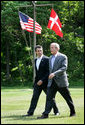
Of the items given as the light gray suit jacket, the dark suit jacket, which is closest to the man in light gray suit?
the light gray suit jacket

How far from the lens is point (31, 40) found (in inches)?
1464

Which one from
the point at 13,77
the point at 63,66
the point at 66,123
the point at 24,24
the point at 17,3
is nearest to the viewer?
the point at 66,123

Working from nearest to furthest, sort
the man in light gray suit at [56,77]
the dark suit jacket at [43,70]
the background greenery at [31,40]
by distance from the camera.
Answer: the man in light gray suit at [56,77], the dark suit jacket at [43,70], the background greenery at [31,40]

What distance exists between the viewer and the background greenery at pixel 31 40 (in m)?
36.6

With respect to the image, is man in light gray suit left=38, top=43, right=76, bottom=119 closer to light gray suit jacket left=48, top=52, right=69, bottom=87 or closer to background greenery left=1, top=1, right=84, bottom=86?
light gray suit jacket left=48, top=52, right=69, bottom=87

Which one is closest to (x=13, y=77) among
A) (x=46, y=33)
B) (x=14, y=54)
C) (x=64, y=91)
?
(x=14, y=54)

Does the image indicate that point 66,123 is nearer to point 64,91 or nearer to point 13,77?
point 64,91

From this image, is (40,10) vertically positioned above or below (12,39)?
above

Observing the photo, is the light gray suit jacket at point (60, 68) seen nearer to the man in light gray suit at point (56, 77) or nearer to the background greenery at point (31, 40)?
the man in light gray suit at point (56, 77)

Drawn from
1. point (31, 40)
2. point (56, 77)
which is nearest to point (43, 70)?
point (56, 77)

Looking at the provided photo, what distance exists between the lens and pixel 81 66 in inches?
Answer: 1487

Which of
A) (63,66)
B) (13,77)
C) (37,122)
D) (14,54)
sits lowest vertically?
(13,77)

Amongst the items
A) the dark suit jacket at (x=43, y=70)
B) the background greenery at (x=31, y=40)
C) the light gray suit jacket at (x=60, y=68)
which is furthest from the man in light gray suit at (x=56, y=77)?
the background greenery at (x=31, y=40)

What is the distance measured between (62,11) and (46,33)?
9.52ft
